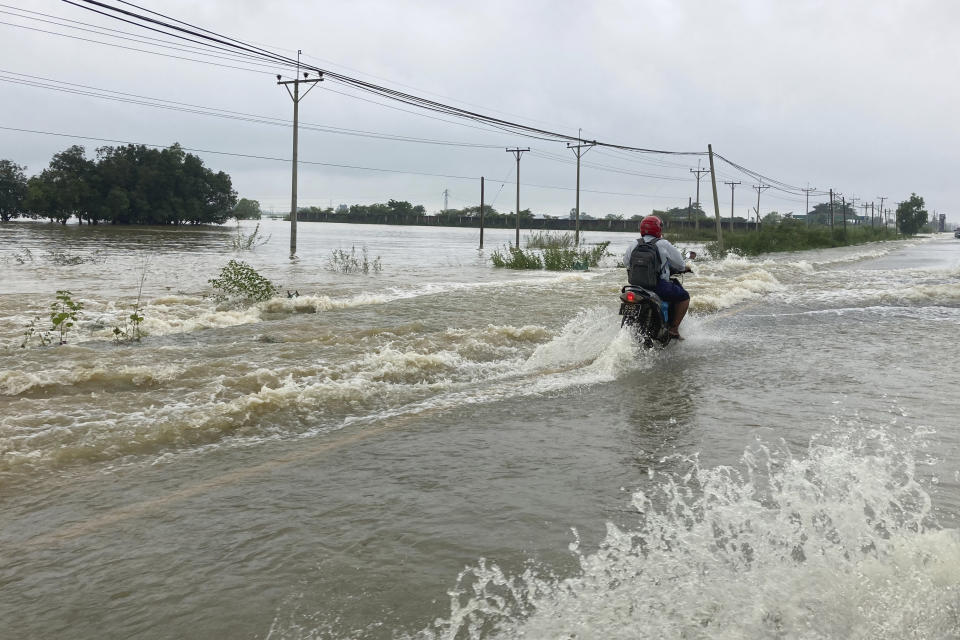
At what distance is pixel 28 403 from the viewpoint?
6621 millimetres

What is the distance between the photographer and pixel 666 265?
989 centimetres

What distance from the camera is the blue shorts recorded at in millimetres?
9891

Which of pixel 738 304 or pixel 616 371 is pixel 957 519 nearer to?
pixel 616 371

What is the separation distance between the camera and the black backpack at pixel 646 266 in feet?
31.4

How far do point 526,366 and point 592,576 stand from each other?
227 inches

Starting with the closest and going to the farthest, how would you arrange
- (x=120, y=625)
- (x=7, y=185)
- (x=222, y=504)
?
(x=120, y=625) → (x=222, y=504) → (x=7, y=185)

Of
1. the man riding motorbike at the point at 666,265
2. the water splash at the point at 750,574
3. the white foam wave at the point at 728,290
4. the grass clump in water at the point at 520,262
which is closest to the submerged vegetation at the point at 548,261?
the grass clump in water at the point at 520,262

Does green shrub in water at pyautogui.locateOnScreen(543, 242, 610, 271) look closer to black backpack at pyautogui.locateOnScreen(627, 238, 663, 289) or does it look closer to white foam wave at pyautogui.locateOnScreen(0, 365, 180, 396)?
black backpack at pyautogui.locateOnScreen(627, 238, 663, 289)

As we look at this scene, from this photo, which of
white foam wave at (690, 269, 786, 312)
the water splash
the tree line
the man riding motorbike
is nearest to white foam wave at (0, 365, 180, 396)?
the water splash

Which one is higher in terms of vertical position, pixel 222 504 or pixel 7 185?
pixel 7 185

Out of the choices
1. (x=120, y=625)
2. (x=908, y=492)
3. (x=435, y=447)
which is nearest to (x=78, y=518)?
(x=120, y=625)

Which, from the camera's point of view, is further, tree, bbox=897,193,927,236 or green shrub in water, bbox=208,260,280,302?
tree, bbox=897,193,927,236

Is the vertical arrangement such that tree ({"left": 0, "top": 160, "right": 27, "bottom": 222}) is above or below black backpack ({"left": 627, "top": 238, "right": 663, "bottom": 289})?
above

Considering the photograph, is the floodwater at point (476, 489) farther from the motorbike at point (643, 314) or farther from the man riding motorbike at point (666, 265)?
the man riding motorbike at point (666, 265)
